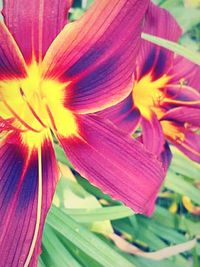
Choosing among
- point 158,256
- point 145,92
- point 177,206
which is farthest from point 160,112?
point 177,206

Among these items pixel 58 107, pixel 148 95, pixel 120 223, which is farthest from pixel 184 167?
pixel 58 107

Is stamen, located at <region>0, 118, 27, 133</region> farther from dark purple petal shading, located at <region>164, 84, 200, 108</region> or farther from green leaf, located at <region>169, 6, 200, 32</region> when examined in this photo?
green leaf, located at <region>169, 6, 200, 32</region>

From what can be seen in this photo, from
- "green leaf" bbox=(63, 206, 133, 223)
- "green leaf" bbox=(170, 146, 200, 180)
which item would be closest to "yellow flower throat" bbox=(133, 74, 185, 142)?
"green leaf" bbox=(63, 206, 133, 223)

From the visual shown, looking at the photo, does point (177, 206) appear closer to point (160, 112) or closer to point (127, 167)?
point (160, 112)

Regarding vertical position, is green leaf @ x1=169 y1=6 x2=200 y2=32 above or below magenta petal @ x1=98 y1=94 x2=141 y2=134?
above

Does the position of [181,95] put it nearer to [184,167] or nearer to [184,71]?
[184,71]
